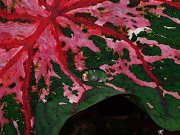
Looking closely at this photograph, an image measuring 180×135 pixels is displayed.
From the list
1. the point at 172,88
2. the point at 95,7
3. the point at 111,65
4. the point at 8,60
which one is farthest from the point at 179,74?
the point at 8,60

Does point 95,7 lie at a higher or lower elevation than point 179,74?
higher

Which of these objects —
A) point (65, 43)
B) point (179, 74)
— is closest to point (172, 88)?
point (179, 74)

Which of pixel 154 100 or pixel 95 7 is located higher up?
pixel 95 7

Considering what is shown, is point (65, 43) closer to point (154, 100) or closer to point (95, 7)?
point (95, 7)

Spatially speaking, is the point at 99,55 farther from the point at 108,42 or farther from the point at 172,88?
the point at 172,88

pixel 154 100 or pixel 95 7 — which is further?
pixel 95 7

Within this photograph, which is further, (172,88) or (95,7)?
(95,7)
